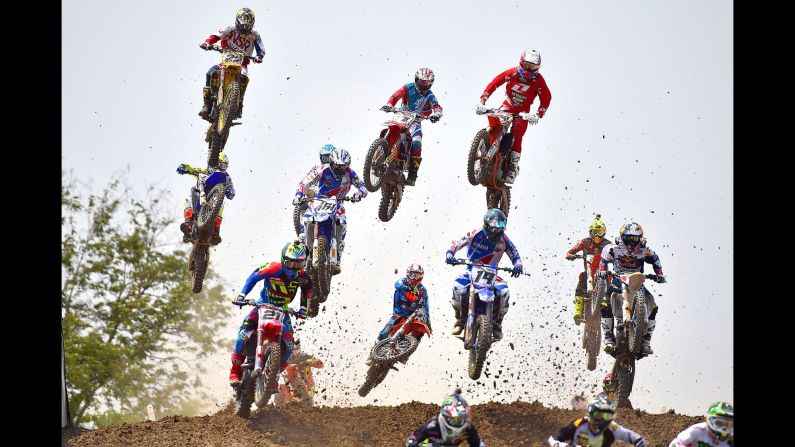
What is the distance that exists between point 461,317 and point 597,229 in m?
5.37

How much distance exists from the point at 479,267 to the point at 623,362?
333cm

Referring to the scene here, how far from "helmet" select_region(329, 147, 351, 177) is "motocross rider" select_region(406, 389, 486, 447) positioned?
8.05 metres

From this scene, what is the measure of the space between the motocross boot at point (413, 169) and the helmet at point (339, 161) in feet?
5.44

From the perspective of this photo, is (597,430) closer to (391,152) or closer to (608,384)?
(608,384)

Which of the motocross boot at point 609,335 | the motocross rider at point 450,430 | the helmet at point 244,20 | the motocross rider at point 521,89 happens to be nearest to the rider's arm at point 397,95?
the motocross rider at point 521,89

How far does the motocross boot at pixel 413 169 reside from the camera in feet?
81.7

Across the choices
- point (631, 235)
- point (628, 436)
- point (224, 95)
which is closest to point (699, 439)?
point (628, 436)

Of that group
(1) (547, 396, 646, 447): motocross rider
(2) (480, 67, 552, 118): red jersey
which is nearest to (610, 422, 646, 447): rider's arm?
(1) (547, 396, 646, 447): motocross rider

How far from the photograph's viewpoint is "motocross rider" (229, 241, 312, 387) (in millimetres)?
21078

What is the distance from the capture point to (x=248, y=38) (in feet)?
80.8

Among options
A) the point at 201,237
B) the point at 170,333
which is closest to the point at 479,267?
the point at 201,237

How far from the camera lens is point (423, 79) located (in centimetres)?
2444

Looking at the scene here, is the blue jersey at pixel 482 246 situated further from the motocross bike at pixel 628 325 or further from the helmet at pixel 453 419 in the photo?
the helmet at pixel 453 419
